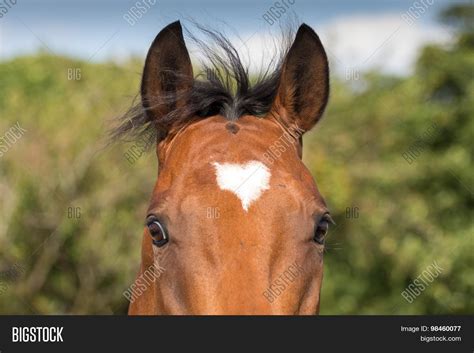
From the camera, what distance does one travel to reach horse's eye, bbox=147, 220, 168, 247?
14.1 ft

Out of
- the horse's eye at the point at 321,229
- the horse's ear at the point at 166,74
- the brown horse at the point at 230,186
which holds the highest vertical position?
the horse's ear at the point at 166,74

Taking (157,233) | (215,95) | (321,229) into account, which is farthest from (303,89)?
(157,233)

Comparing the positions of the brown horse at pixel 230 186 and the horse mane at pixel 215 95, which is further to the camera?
the horse mane at pixel 215 95

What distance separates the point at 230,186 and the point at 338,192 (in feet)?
65.2

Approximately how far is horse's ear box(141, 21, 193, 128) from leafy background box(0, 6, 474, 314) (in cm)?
971

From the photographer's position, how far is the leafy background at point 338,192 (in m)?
17.6

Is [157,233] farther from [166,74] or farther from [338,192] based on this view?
[338,192]

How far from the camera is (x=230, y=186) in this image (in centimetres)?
422

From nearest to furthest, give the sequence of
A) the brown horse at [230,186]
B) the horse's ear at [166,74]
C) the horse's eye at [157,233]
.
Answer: the brown horse at [230,186] < the horse's eye at [157,233] < the horse's ear at [166,74]

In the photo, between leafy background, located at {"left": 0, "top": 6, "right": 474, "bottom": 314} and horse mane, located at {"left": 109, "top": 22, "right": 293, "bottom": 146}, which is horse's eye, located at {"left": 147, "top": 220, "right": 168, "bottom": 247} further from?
leafy background, located at {"left": 0, "top": 6, "right": 474, "bottom": 314}

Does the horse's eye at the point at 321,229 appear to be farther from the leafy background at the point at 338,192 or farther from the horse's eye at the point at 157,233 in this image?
the leafy background at the point at 338,192

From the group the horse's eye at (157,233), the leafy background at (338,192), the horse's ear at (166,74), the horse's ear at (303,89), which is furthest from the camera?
the leafy background at (338,192)

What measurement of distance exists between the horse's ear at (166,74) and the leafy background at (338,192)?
9708 millimetres

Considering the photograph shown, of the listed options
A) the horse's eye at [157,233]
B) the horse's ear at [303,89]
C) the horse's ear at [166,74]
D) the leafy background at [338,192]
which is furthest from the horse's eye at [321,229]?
the leafy background at [338,192]
